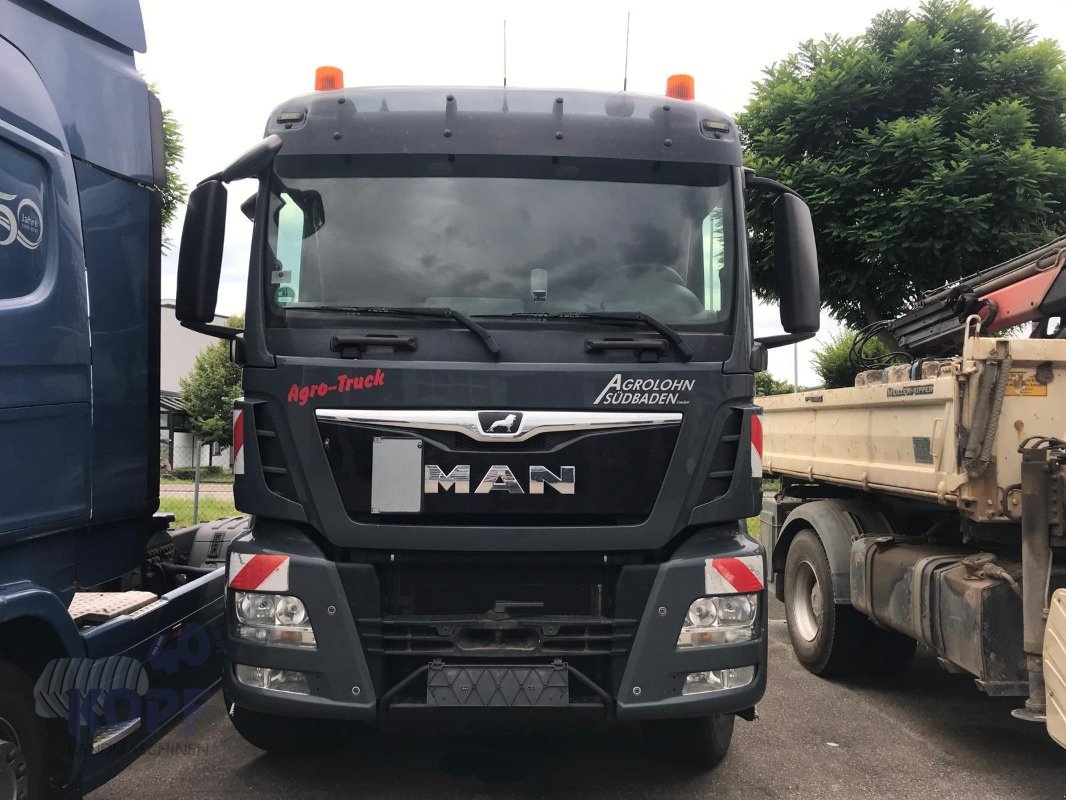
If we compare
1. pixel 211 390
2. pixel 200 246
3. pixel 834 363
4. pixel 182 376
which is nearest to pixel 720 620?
pixel 200 246

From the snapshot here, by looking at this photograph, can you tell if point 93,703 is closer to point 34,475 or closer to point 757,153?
point 34,475

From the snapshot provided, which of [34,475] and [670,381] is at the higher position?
[670,381]

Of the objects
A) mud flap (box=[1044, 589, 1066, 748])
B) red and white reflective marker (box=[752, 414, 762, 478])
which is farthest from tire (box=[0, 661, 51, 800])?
mud flap (box=[1044, 589, 1066, 748])

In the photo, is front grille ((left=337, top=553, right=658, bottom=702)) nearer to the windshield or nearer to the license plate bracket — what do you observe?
the license plate bracket

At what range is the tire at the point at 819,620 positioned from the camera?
5.65 m

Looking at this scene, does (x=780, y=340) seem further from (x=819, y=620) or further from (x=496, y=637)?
(x=819, y=620)

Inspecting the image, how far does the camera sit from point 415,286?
3.48 m

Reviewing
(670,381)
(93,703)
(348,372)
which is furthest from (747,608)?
(93,703)

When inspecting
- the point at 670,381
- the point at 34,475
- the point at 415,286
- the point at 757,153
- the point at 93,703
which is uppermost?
the point at 757,153

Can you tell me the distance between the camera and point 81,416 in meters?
3.31

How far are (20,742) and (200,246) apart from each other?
1.88 meters

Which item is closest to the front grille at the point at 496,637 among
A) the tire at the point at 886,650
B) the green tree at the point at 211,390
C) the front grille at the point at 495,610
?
the front grille at the point at 495,610

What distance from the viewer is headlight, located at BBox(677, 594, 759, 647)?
130 inches

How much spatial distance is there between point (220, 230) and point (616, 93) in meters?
1.76
